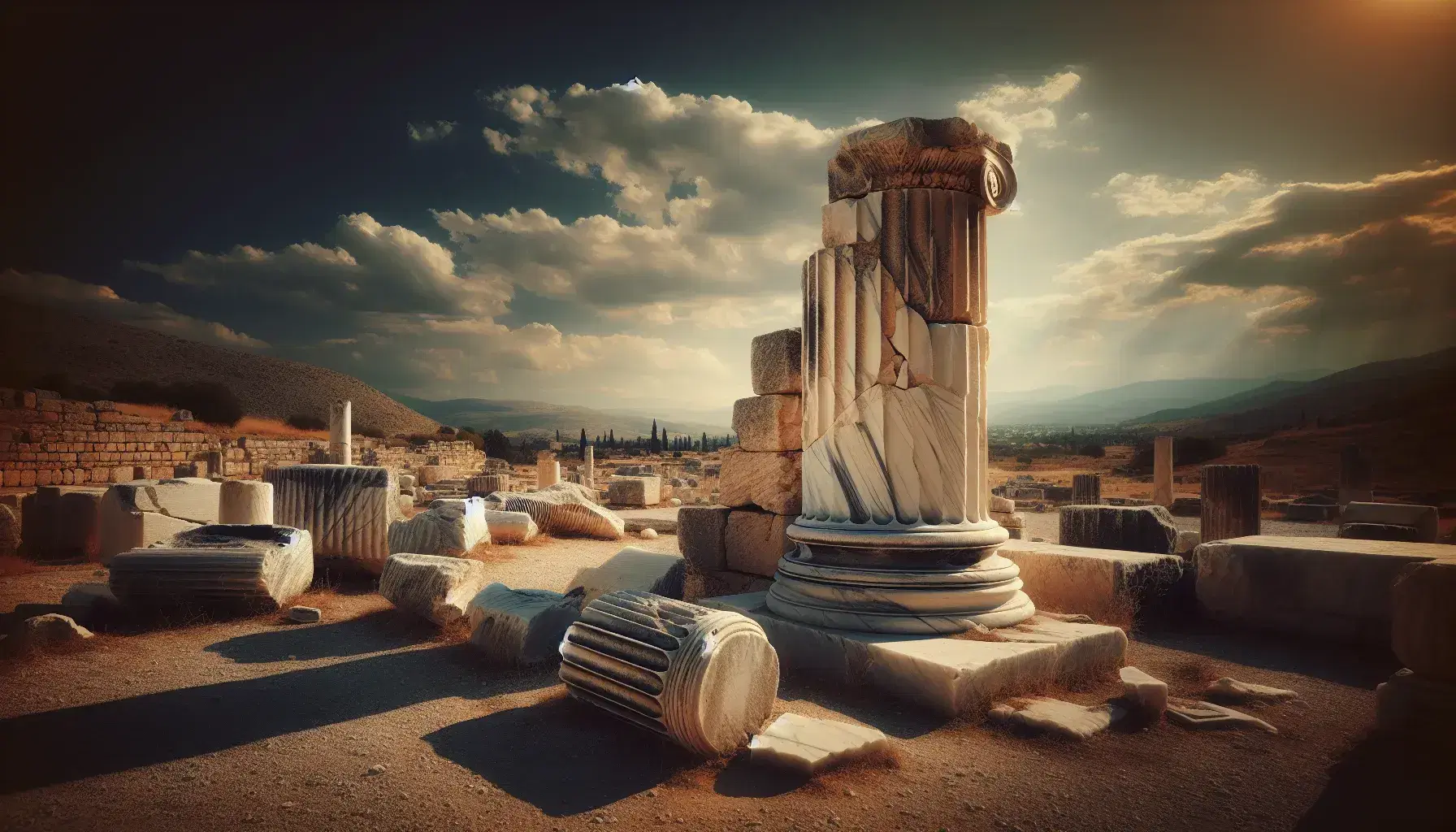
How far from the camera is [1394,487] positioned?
64.8 ft

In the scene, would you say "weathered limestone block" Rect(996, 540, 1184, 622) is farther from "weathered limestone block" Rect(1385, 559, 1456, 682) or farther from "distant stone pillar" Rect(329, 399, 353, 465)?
"distant stone pillar" Rect(329, 399, 353, 465)

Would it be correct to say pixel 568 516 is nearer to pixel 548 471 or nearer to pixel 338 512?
pixel 338 512

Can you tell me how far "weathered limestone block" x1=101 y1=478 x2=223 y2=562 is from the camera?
25.2 feet

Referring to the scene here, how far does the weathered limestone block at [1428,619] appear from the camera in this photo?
3172 mm

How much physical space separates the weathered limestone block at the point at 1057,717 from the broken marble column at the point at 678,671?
114cm

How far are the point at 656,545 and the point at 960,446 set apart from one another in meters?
6.33

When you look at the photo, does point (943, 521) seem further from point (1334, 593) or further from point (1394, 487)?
point (1394, 487)

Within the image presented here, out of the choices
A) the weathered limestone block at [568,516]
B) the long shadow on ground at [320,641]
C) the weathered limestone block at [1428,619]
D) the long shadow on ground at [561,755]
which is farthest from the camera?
the weathered limestone block at [568,516]

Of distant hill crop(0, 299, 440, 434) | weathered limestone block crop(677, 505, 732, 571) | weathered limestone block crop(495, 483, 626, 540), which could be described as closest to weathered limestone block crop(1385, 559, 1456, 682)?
weathered limestone block crop(677, 505, 732, 571)

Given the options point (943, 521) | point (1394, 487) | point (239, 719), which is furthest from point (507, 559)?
point (1394, 487)

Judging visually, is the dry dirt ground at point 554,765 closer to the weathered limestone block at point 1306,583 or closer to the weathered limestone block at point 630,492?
the weathered limestone block at point 1306,583

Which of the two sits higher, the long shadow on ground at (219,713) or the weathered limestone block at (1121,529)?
the weathered limestone block at (1121,529)

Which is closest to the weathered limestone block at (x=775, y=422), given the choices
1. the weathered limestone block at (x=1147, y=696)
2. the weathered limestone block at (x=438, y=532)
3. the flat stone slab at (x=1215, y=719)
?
the weathered limestone block at (x=1147, y=696)

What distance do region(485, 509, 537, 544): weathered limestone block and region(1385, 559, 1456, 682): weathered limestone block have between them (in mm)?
8467
